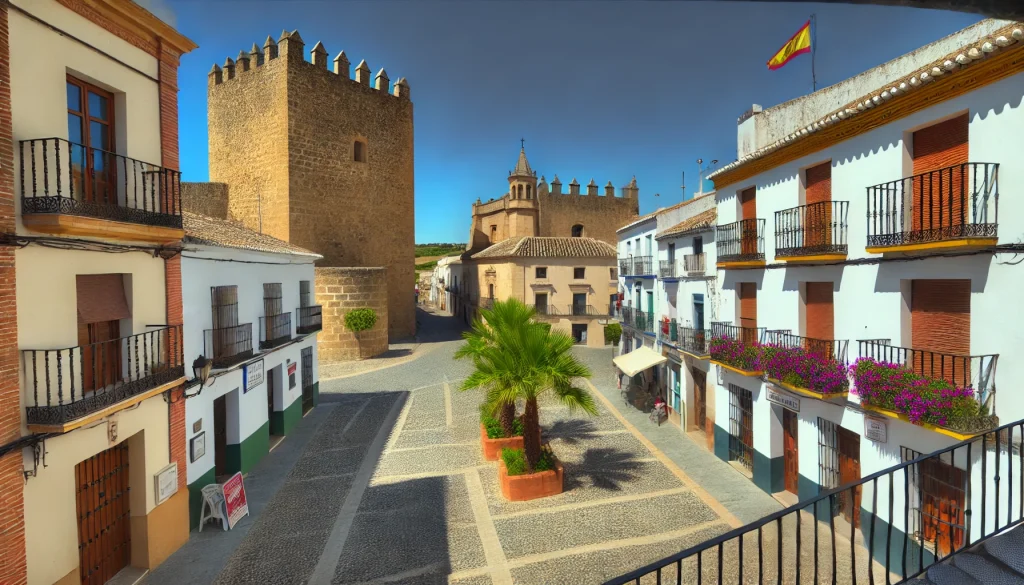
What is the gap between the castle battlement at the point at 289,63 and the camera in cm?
2478

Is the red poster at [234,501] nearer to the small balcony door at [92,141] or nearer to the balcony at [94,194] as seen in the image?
the balcony at [94,194]

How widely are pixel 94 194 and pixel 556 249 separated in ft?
84.6

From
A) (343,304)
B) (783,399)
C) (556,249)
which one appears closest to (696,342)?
(783,399)

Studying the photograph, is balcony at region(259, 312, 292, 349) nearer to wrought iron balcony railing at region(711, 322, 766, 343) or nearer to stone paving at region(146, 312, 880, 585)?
stone paving at region(146, 312, 880, 585)

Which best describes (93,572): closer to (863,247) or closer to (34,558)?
(34,558)

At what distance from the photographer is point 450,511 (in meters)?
9.52

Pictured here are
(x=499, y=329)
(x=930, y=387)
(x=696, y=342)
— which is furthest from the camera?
(x=696, y=342)

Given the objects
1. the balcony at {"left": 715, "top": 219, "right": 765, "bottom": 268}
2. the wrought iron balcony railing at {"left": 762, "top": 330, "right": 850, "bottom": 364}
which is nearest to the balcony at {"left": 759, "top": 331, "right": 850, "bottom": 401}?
the wrought iron balcony railing at {"left": 762, "top": 330, "right": 850, "bottom": 364}

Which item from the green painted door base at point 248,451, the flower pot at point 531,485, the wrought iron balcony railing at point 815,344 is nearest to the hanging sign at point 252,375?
the green painted door base at point 248,451

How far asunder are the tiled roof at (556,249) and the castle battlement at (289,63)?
11.8m

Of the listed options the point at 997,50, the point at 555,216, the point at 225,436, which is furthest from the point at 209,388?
the point at 555,216

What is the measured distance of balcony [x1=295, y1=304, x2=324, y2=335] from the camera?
14484 millimetres

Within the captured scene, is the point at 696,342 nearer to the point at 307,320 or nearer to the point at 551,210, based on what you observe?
the point at 307,320

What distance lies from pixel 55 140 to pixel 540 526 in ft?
28.7
